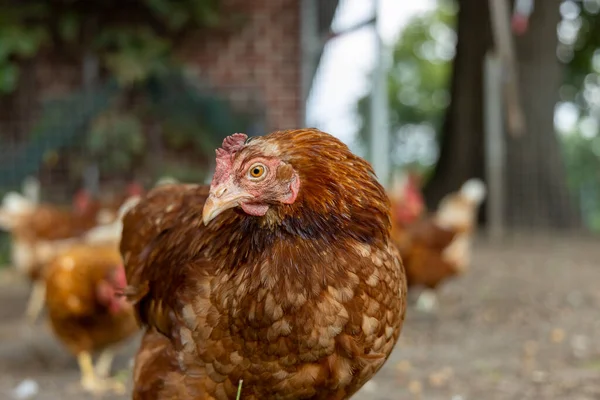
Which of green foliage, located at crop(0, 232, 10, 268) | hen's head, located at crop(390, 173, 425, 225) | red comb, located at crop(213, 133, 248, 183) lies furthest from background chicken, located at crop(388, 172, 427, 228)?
green foliage, located at crop(0, 232, 10, 268)

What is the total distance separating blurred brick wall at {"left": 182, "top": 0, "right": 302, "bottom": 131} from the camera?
27.3ft

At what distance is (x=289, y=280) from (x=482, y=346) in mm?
2999

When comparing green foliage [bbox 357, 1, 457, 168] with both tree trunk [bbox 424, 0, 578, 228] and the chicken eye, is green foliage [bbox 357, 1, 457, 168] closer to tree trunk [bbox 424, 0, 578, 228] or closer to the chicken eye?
tree trunk [bbox 424, 0, 578, 228]

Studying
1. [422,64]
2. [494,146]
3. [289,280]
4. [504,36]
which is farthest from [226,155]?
[422,64]

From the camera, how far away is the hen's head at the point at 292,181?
1686 mm

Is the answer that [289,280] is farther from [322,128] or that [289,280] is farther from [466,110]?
[466,110]

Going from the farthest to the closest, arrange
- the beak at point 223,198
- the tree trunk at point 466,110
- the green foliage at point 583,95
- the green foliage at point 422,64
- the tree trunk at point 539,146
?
the green foliage at point 422,64, the green foliage at point 583,95, the tree trunk at point 466,110, the tree trunk at point 539,146, the beak at point 223,198

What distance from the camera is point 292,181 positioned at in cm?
172

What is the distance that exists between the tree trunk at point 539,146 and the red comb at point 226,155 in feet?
30.4

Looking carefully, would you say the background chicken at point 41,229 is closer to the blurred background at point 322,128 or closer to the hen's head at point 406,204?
the blurred background at point 322,128

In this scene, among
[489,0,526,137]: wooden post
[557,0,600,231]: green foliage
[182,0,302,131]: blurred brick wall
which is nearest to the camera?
[489,0,526,137]: wooden post

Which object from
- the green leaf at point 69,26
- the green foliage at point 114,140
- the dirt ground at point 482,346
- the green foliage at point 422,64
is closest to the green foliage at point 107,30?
the green leaf at point 69,26

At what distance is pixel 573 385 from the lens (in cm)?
337

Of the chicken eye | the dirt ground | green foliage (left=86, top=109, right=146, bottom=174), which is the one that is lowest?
the dirt ground
